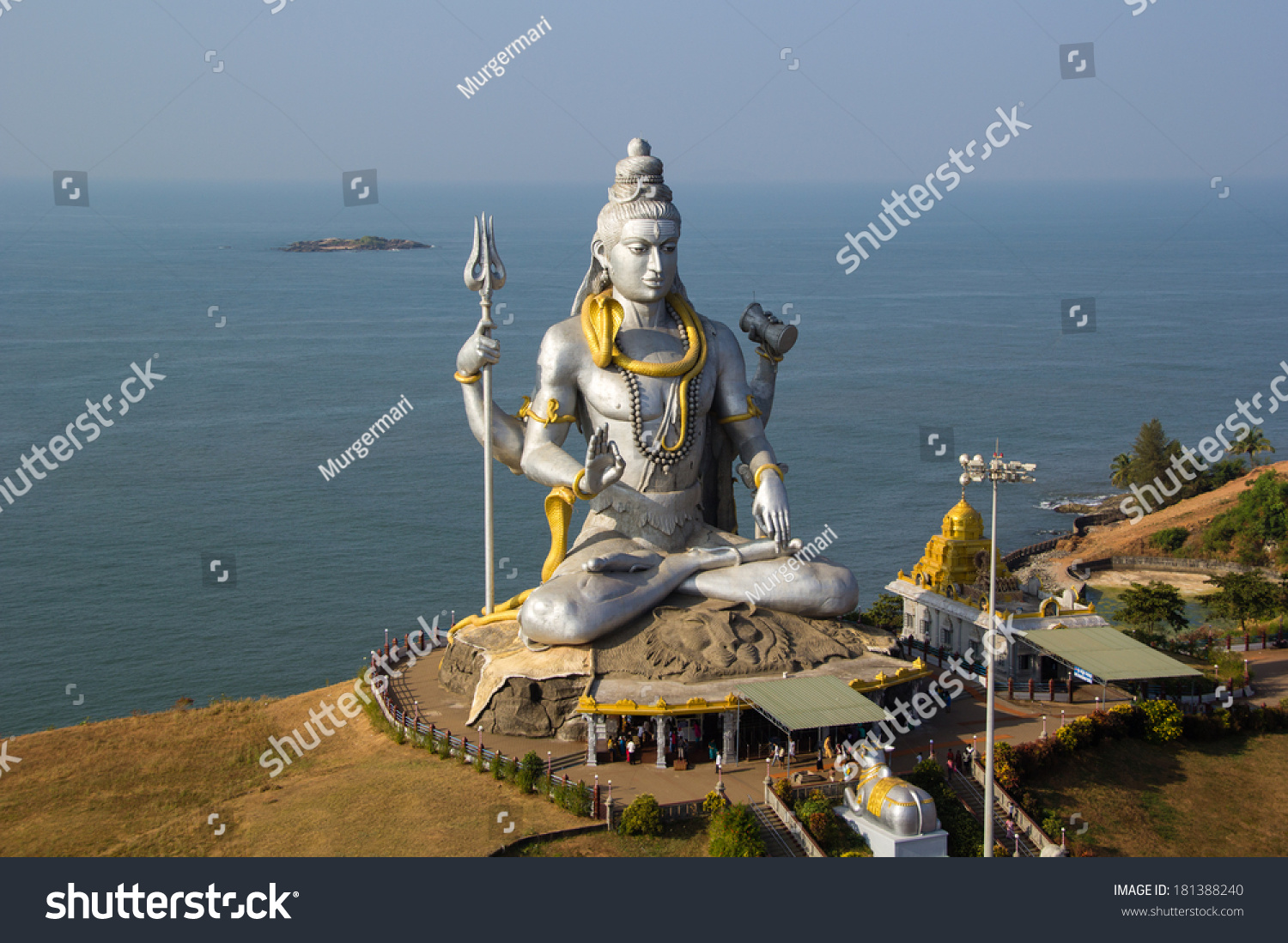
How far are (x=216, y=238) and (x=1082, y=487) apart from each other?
3340 inches

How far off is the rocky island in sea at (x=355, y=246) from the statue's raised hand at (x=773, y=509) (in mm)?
90764

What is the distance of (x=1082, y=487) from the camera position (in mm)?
49875

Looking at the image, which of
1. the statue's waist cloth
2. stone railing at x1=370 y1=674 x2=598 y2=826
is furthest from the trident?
stone railing at x1=370 y1=674 x2=598 y2=826

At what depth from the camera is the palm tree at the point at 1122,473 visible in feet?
160

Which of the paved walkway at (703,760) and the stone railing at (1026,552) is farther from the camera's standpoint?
the stone railing at (1026,552)

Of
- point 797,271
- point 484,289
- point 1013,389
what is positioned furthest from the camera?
point 797,271

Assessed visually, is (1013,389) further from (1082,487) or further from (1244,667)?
(1244,667)

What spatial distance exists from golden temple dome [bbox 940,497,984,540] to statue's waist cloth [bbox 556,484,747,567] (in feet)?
A: 16.5

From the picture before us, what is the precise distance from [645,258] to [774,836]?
352 inches

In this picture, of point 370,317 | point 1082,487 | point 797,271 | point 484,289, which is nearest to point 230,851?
point 484,289

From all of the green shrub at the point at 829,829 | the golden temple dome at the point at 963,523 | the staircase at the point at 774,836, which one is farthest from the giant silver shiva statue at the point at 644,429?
the green shrub at the point at 829,829

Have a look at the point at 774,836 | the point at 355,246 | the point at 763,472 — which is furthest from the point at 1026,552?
the point at 355,246

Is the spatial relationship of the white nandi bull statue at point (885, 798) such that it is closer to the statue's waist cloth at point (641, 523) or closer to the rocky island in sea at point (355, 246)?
the statue's waist cloth at point (641, 523)

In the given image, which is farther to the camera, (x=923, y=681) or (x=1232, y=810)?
(x=923, y=681)
